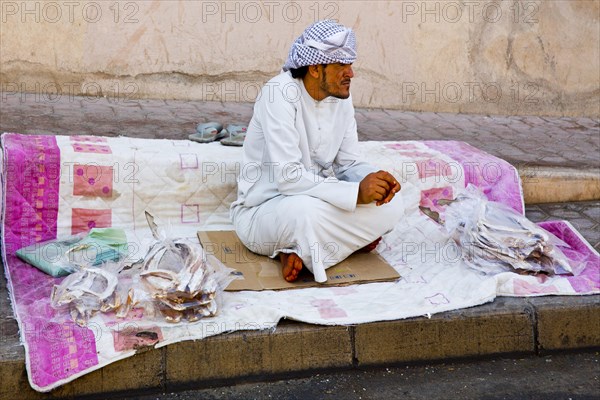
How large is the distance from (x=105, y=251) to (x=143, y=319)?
→ 0.72 m

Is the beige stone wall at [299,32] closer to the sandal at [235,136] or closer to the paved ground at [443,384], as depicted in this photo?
the sandal at [235,136]

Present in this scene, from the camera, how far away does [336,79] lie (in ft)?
13.4

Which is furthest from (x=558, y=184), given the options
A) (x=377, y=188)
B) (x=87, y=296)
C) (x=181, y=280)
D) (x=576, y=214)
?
(x=87, y=296)

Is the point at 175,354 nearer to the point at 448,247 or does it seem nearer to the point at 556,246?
the point at 448,247

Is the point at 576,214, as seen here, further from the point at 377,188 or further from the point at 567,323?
the point at 377,188

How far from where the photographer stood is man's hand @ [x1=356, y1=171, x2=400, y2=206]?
3.96m

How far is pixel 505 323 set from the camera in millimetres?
3828

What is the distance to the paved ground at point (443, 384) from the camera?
3.44 meters

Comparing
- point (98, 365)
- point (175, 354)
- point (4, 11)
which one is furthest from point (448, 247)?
point (4, 11)

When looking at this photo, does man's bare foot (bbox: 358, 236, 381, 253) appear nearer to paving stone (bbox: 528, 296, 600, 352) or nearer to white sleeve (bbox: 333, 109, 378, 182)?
white sleeve (bbox: 333, 109, 378, 182)

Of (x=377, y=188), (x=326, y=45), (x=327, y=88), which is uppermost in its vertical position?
(x=326, y=45)

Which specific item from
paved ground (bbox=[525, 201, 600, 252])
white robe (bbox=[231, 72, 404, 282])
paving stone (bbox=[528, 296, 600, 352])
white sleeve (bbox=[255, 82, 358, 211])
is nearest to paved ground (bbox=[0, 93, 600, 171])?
paved ground (bbox=[525, 201, 600, 252])

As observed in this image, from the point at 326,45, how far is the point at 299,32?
296 cm

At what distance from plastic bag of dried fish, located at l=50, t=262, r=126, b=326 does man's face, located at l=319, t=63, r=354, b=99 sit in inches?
52.7
